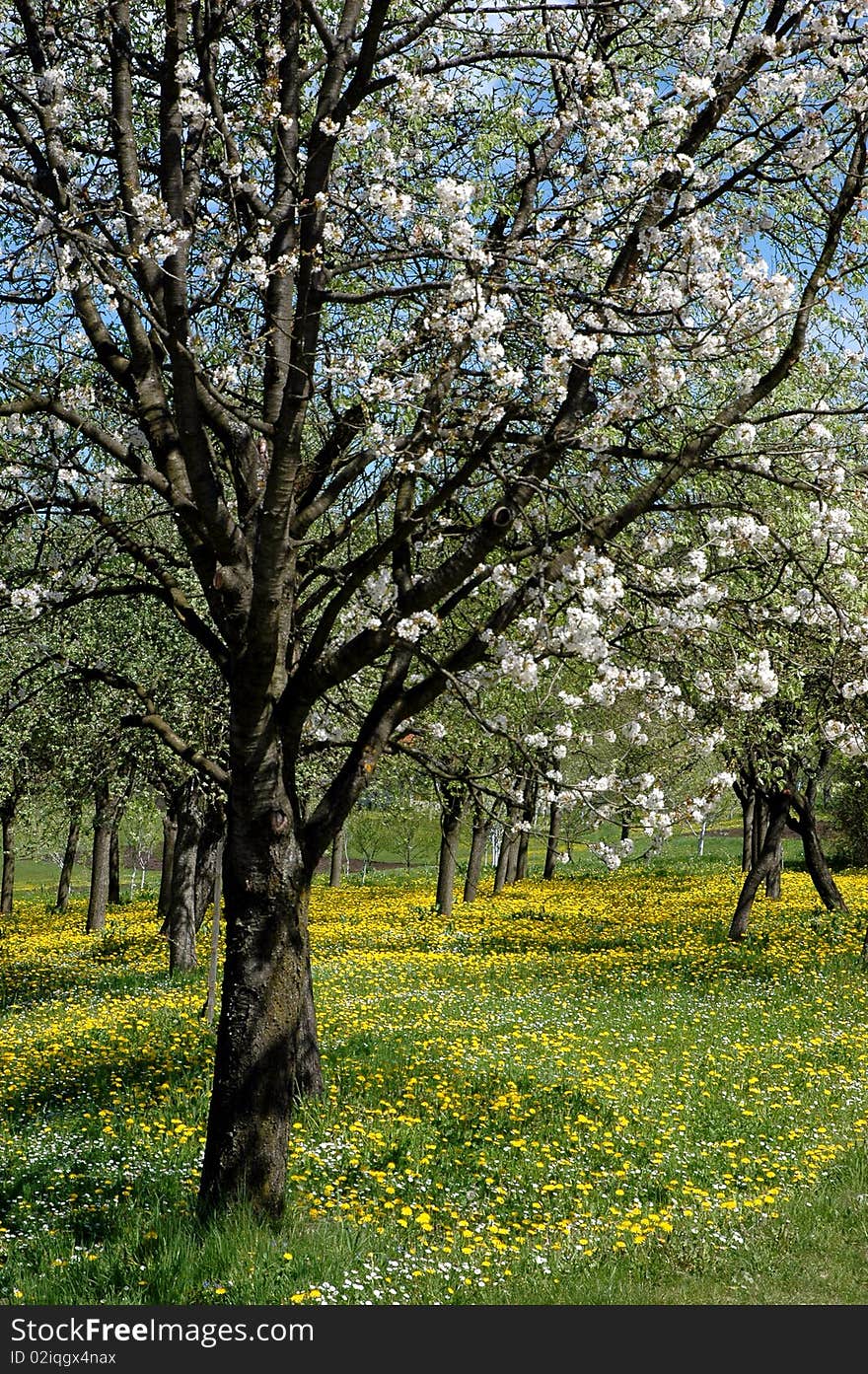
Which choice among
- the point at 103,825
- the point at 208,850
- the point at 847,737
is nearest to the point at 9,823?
the point at 103,825

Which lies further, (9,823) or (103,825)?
(9,823)

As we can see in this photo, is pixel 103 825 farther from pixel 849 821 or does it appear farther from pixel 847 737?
pixel 849 821

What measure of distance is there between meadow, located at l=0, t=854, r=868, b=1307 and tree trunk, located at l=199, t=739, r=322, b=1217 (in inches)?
14.7

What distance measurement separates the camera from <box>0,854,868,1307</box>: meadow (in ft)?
20.1

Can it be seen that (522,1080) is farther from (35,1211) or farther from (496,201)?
(496,201)

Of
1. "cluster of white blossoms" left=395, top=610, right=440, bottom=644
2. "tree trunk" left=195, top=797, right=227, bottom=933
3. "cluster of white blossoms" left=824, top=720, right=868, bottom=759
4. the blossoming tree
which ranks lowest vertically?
"tree trunk" left=195, top=797, right=227, bottom=933

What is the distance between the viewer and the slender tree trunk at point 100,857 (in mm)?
19781

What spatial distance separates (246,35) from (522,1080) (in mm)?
9511

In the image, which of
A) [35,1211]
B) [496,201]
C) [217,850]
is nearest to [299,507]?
[496,201]

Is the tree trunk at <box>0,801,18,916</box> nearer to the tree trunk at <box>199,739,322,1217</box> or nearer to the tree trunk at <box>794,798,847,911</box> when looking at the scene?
the tree trunk at <box>794,798,847,911</box>

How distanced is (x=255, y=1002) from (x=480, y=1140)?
3.06 meters

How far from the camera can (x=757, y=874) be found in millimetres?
20391

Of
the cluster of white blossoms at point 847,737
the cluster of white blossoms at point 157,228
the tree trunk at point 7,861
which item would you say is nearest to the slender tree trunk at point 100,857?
the tree trunk at point 7,861

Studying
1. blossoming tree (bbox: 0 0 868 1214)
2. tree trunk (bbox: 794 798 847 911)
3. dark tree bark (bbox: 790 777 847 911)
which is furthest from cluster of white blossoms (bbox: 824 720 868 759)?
tree trunk (bbox: 794 798 847 911)
